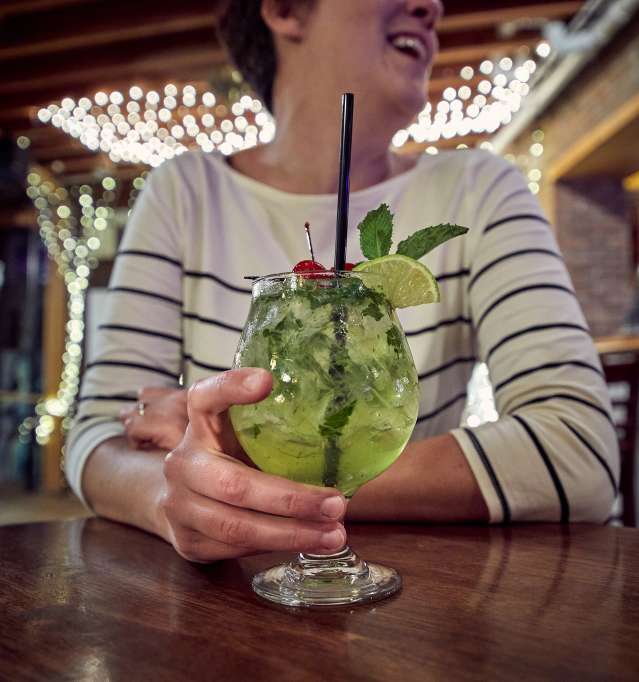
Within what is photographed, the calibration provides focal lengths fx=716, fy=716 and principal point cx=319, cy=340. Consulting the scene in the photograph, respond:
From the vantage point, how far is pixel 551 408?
1.24 m

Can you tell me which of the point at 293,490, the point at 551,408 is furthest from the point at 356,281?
the point at 551,408

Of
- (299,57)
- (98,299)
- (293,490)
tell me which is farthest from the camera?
(98,299)

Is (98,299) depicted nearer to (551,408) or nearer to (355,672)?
(551,408)

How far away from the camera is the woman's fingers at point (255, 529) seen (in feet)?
2.33

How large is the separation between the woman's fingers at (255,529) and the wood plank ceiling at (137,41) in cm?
487

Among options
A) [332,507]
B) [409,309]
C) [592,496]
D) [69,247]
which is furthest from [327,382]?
[69,247]

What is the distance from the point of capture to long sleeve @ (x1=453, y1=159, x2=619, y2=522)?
113 cm

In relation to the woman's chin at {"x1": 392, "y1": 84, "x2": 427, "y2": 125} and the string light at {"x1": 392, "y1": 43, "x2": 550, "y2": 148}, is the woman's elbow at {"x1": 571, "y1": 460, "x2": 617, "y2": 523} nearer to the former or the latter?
the woman's chin at {"x1": 392, "y1": 84, "x2": 427, "y2": 125}

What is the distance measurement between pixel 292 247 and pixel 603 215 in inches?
259

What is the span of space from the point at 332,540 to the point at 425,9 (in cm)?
128

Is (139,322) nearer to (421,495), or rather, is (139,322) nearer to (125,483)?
(125,483)

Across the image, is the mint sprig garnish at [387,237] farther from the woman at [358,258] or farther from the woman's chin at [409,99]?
the woman's chin at [409,99]

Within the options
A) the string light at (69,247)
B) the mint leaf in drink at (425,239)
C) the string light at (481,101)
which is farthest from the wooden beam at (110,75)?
the mint leaf in drink at (425,239)

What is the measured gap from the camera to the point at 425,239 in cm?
80
